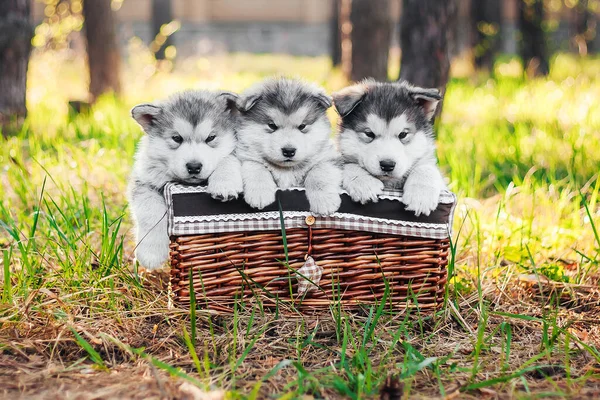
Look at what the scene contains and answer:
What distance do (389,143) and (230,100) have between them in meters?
0.81

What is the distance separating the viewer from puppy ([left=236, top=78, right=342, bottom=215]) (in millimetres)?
2799

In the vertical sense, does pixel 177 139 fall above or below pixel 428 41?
below

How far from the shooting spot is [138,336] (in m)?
2.68

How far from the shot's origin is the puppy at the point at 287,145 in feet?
9.18

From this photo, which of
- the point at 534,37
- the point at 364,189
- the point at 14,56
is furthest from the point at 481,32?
the point at 364,189

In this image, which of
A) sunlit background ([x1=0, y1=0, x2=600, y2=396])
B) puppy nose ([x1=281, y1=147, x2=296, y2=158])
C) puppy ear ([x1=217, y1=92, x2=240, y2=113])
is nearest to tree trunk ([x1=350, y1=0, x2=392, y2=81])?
sunlit background ([x1=0, y1=0, x2=600, y2=396])

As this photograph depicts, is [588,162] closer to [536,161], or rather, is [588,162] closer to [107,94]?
[536,161]

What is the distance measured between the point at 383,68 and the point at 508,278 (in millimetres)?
5921

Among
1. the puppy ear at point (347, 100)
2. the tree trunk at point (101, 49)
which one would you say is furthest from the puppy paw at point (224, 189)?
the tree trunk at point (101, 49)

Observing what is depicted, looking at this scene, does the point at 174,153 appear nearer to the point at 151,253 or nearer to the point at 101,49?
the point at 151,253

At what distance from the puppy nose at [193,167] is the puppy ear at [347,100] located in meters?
0.74

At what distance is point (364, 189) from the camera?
9.20ft

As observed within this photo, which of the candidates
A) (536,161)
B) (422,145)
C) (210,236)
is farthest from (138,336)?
(536,161)

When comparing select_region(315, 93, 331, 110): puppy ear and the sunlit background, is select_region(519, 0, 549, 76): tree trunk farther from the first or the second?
select_region(315, 93, 331, 110): puppy ear
